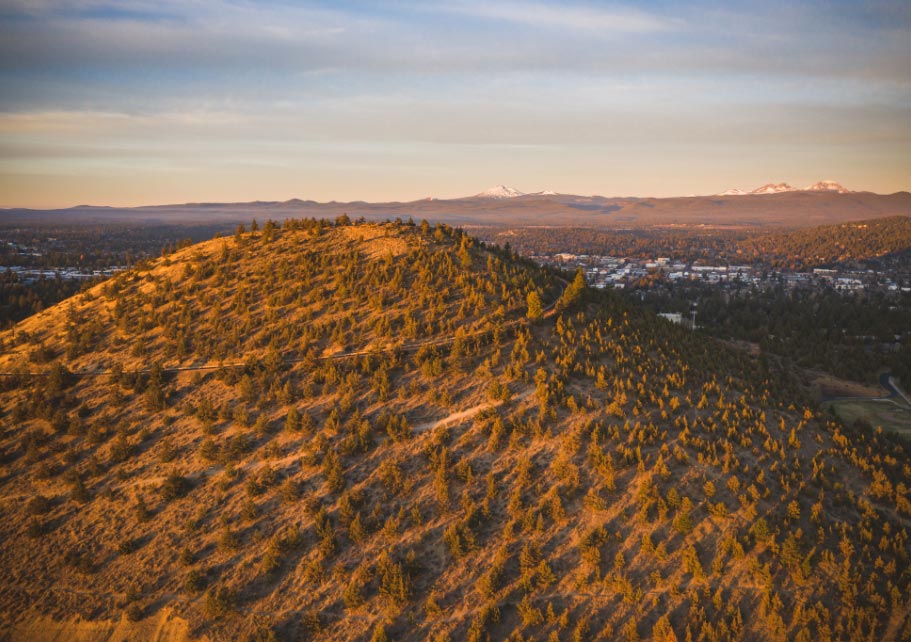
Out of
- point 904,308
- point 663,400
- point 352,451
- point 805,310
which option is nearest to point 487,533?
point 352,451

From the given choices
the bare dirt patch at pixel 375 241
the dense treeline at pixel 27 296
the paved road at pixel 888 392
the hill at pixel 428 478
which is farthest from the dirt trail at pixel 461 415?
the dense treeline at pixel 27 296

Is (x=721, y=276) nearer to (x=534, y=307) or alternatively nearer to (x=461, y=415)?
(x=534, y=307)

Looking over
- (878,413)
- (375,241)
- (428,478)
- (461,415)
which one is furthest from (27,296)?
(878,413)

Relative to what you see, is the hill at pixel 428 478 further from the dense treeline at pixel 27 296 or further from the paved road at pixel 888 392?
the dense treeline at pixel 27 296

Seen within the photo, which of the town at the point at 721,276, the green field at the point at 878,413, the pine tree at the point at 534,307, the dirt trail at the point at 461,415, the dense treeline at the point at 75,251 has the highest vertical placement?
the dense treeline at the point at 75,251

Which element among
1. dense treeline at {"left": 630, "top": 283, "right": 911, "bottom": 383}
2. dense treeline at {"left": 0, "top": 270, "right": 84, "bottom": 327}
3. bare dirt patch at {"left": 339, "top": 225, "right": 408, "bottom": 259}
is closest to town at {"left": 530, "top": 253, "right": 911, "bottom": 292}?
dense treeline at {"left": 630, "top": 283, "right": 911, "bottom": 383}

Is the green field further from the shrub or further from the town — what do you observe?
→ the town

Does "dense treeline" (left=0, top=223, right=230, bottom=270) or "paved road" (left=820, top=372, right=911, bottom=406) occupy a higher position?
"dense treeline" (left=0, top=223, right=230, bottom=270)
